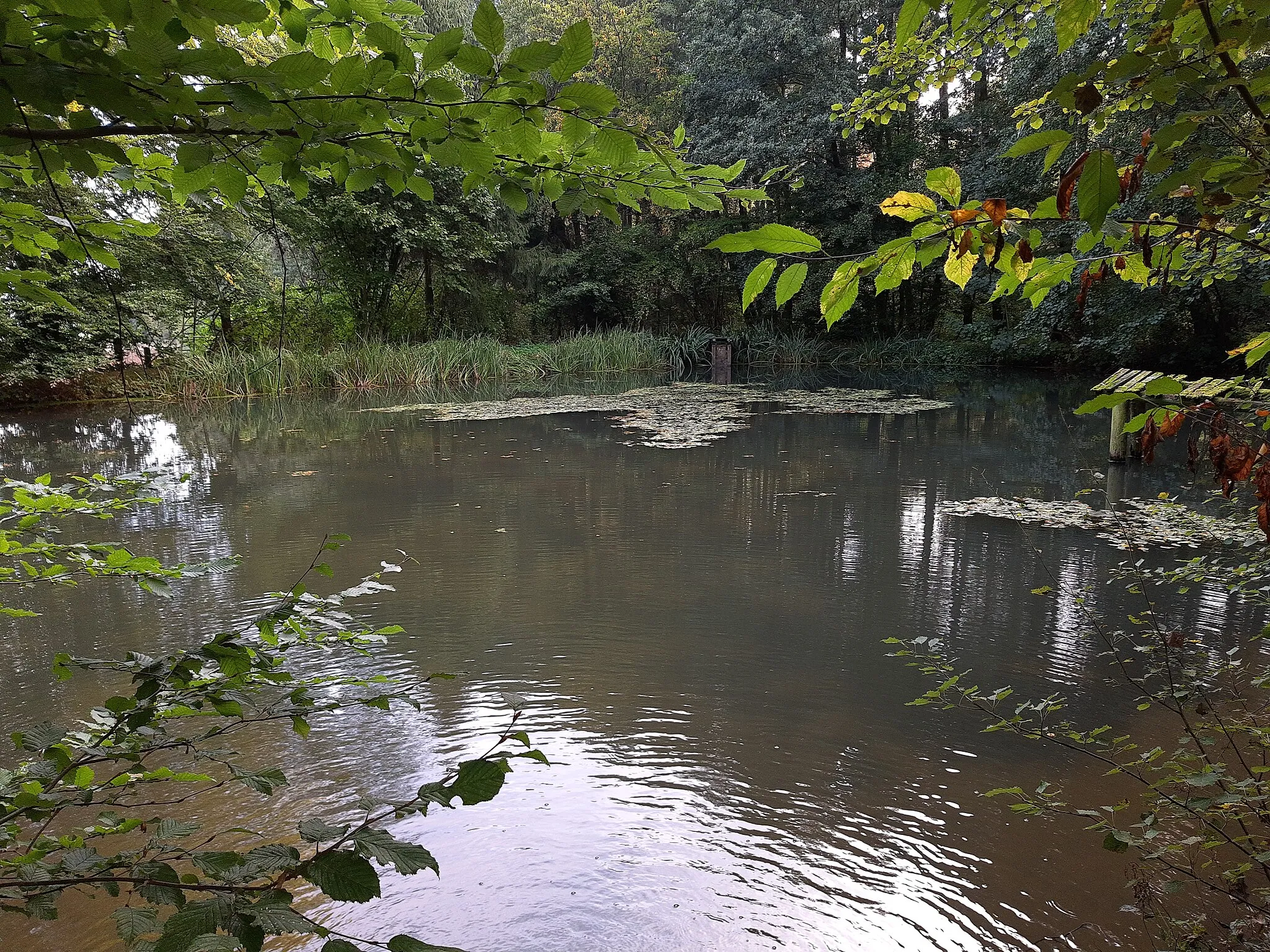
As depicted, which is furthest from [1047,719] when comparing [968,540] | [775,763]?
[968,540]

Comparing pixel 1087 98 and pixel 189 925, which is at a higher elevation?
pixel 1087 98

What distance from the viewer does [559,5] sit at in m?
18.2

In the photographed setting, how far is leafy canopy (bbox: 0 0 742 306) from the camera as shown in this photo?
30.0 inches

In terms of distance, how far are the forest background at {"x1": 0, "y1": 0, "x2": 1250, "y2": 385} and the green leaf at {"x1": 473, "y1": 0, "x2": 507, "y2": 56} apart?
9.91 meters

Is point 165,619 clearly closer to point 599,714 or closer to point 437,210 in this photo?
point 599,714

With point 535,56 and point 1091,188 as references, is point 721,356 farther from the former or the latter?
point 1091,188

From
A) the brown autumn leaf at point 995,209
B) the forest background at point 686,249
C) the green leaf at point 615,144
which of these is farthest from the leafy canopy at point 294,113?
the forest background at point 686,249

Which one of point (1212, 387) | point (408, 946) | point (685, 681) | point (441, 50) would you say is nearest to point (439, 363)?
point (685, 681)

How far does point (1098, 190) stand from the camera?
0.80m

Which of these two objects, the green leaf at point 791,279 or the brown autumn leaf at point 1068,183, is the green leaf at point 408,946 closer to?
the green leaf at point 791,279

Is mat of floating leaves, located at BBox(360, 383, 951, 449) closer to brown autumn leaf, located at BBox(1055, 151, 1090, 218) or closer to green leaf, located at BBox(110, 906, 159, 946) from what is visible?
brown autumn leaf, located at BBox(1055, 151, 1090, 218)

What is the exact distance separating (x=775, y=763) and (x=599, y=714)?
63 centimetres

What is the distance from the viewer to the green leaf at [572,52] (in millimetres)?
961

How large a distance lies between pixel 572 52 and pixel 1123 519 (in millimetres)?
4818
